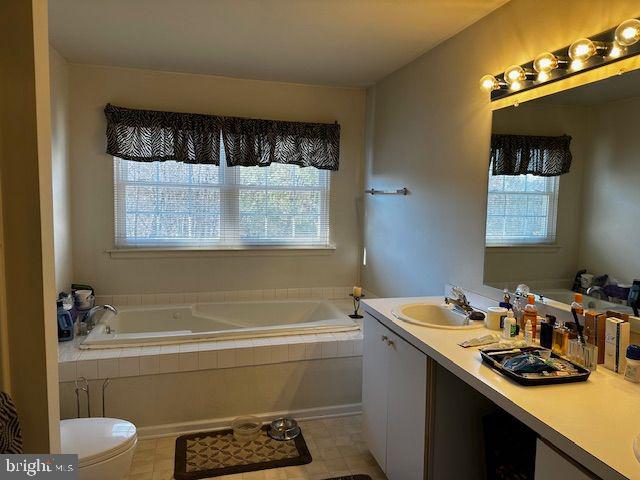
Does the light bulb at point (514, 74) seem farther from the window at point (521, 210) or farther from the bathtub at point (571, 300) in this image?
the bathtub at point (571, 300)

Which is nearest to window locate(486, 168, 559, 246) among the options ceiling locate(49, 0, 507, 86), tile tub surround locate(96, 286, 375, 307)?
ceiling locate(49, 0, 507, 86)

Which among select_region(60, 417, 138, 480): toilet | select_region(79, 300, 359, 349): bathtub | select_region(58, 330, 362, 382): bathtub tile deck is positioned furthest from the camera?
select_region(79, 300, 359, 349): bathtub

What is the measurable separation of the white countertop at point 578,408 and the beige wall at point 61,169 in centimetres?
269

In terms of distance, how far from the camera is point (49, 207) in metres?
1.46

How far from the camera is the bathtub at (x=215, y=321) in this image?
2.83m

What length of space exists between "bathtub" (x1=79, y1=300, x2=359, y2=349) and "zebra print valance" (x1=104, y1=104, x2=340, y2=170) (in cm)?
122

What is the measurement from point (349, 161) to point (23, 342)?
315cm

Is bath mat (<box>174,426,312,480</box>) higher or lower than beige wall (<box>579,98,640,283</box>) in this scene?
lower

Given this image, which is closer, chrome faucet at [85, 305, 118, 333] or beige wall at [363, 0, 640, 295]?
beige wall at [363, 0, 640, 295]

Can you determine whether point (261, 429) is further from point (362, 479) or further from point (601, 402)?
point (601, 402)

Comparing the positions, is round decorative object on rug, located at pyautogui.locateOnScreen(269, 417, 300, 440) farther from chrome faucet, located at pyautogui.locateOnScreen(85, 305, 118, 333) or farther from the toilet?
chrome faucet, located at pyautogui.locateOnScreen(85, 305, 118, 333)

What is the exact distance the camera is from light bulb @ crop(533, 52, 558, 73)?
1.89 meters

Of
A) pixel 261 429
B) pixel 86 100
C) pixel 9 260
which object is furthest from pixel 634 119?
pixel 86 100

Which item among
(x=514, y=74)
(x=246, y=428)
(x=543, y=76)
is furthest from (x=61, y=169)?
(x=543, y=76)
